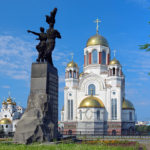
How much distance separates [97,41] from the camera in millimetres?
41406

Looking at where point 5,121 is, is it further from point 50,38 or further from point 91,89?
point 50,38

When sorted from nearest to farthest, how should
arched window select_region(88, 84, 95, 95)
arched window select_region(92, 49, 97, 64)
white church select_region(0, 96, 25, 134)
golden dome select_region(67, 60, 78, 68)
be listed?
1. arched window select_region(88, 84, 95, 95)
2. golden dome select_region(67, 60, 78, 68)
3. arched window select_region(92, 49, 97, 64)
4. white church select_region(0, 96, 25, 134)

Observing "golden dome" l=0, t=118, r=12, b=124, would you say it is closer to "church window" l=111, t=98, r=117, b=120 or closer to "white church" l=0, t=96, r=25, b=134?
"white church" l=0, t=96, r=25, b=134

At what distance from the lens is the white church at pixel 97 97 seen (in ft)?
119

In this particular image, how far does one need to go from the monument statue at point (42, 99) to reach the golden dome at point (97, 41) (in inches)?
1128

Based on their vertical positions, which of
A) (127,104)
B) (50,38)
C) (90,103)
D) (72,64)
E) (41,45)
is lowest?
(127,104)

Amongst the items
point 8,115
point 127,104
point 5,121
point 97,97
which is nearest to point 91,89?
point 97,97

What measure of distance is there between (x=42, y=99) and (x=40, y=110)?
51 centimetres

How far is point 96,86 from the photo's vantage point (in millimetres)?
39406

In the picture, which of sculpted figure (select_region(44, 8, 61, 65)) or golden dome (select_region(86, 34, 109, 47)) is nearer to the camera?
sculpted figure (select_region(44, 8, 61, 65))

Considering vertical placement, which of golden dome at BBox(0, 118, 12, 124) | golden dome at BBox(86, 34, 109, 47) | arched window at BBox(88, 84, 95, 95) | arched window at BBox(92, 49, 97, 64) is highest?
golden dome at BBox(86, 34, 109, 47)

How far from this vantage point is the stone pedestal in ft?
34.1

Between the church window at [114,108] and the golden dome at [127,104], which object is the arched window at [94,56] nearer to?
the church window at [114,108]

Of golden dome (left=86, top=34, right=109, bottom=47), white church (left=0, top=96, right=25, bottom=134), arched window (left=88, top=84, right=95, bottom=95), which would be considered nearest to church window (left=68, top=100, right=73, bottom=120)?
arched window (left=88, top=84, right=95, bottom=95)
